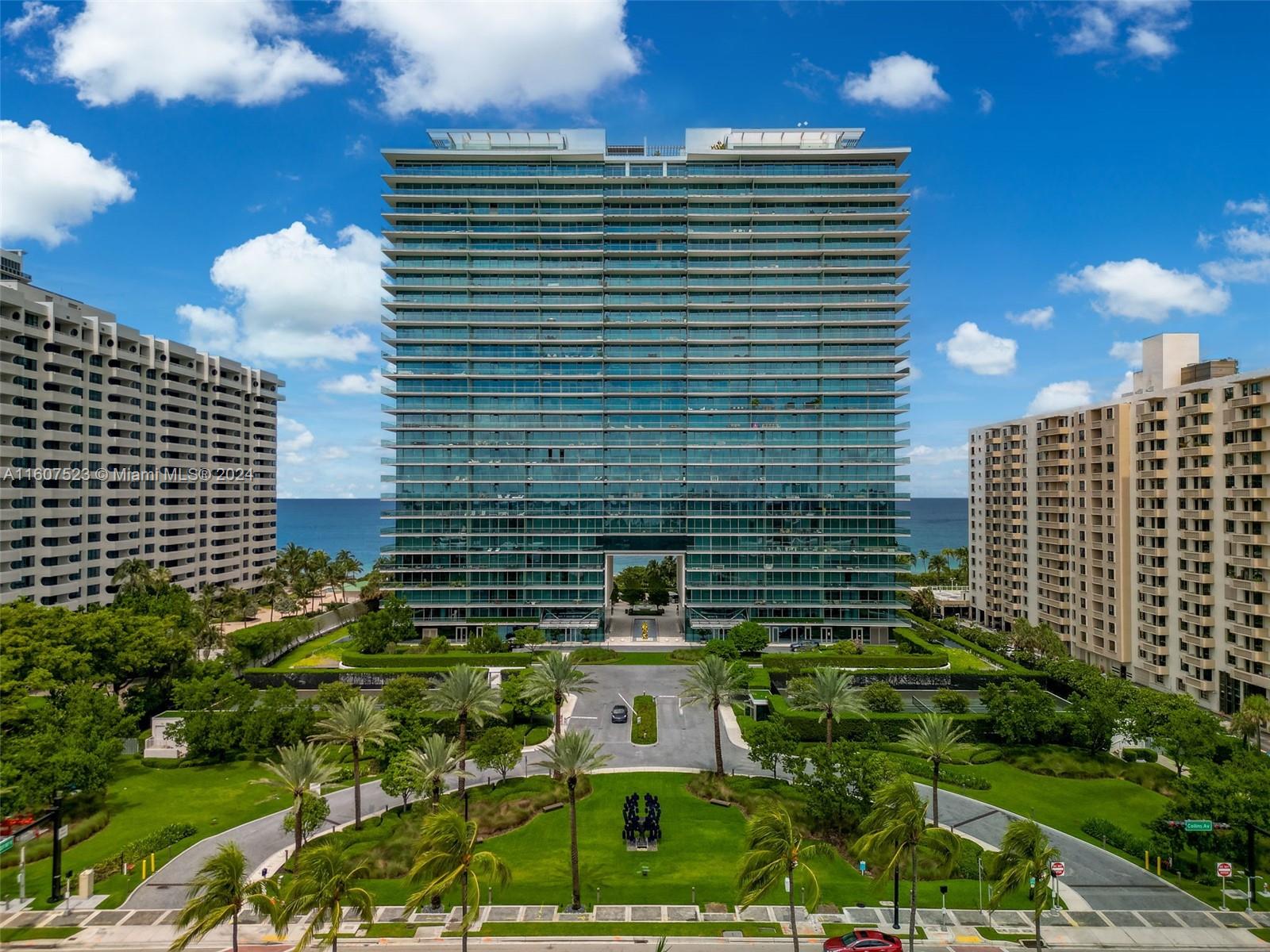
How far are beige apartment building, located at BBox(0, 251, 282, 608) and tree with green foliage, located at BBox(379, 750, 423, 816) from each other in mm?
62674

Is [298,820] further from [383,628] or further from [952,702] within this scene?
[952,702]

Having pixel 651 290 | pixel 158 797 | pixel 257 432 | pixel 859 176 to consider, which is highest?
pixel 859 176

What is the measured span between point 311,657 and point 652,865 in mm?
60254

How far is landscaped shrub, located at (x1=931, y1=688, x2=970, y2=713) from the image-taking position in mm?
61812

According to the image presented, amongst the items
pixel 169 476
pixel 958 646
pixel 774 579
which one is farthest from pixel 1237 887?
pixel 169 476

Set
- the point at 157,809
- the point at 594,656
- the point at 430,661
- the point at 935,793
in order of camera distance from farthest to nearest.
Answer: the point at 594,656 < the point at 430,661 < the point at 157,809 < the point at 935,793

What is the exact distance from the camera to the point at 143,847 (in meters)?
40.5

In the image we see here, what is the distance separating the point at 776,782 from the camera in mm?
50844

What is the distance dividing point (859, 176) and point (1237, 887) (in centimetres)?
9095

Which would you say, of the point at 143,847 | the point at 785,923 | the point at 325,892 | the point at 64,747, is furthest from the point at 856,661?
the point at 64,747

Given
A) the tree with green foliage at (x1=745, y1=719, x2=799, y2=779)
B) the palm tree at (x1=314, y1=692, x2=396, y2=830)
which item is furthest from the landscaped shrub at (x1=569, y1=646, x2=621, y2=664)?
the palm tree at (x1=314, y1=692, x2=396, y2=830)

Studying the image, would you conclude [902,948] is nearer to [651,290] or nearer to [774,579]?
[774,579]

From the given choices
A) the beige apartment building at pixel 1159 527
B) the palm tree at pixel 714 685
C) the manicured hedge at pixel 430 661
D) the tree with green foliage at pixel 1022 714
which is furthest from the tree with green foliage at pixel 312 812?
the beige apartment building at pixel 1159 527

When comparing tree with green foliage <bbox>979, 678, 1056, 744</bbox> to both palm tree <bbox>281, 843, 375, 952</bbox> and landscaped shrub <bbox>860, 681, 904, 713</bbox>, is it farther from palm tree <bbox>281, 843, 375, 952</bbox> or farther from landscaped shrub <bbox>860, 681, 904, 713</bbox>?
palm tree <bbox>281, 843, 375, 952</bbox>
